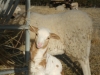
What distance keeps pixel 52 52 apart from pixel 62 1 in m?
11.8

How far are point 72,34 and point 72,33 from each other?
0.02 m

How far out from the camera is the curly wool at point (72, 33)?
4.14m

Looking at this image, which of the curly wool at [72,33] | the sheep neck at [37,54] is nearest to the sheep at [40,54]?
the sheep neck at [37,54]

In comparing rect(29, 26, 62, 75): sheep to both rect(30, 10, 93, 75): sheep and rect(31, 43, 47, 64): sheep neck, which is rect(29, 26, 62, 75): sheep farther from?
rect(30, 10, 93, 75): sheep

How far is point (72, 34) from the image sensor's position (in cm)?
414

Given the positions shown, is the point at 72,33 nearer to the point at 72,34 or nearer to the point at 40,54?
the point at 72,34

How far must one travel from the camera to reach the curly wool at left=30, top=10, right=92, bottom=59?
4145 millimetres

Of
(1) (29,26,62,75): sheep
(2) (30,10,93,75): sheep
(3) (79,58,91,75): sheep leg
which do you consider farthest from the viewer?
(3) (79,58,91,75): sheep leg

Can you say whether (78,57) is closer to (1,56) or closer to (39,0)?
(1,56)

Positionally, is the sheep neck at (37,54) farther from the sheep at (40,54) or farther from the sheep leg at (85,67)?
the sheep leg at (85,67)

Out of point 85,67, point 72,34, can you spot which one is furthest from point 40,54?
point 85,67

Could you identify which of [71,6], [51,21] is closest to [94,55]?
[51,21]

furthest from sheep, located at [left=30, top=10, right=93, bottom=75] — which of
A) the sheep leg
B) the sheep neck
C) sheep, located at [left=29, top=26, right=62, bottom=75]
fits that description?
the sheep neck

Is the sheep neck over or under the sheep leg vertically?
over
